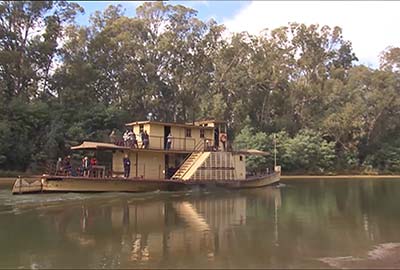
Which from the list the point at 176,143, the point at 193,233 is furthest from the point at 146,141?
the point at 193,233

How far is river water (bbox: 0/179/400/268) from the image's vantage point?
11.1 m

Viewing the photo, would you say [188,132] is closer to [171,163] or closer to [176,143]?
[176,143]

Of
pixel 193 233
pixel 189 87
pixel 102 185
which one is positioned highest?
pixel 189 87

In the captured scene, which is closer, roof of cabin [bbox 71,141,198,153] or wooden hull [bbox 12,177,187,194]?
wooden hull [bbox 12,177,187,194]

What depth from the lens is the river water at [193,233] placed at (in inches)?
439

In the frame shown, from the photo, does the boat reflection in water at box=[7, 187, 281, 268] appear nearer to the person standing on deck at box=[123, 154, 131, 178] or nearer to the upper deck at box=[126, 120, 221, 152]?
the person standing on deck at box=[123, 154, 131, 178]

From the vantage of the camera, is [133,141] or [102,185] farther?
[133,141]

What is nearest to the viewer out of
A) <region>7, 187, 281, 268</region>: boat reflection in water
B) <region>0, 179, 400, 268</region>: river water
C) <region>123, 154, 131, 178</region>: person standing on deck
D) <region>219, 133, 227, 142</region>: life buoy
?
<region>0, 179, 400, 268</region>: river water

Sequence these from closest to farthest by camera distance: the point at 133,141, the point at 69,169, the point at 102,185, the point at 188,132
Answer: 1. the point at 102,185
2. the point at 69,169
3. the point at 133,141
4. the point at 188,132

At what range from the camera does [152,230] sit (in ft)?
50.6

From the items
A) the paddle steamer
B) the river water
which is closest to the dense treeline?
the paddle steamer

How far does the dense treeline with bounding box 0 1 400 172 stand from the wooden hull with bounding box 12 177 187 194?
60.3 ft

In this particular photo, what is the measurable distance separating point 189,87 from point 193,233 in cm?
4588

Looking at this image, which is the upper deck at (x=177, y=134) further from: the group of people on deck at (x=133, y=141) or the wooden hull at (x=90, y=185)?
Answer: the wooden hull at (x=90, y=185)
